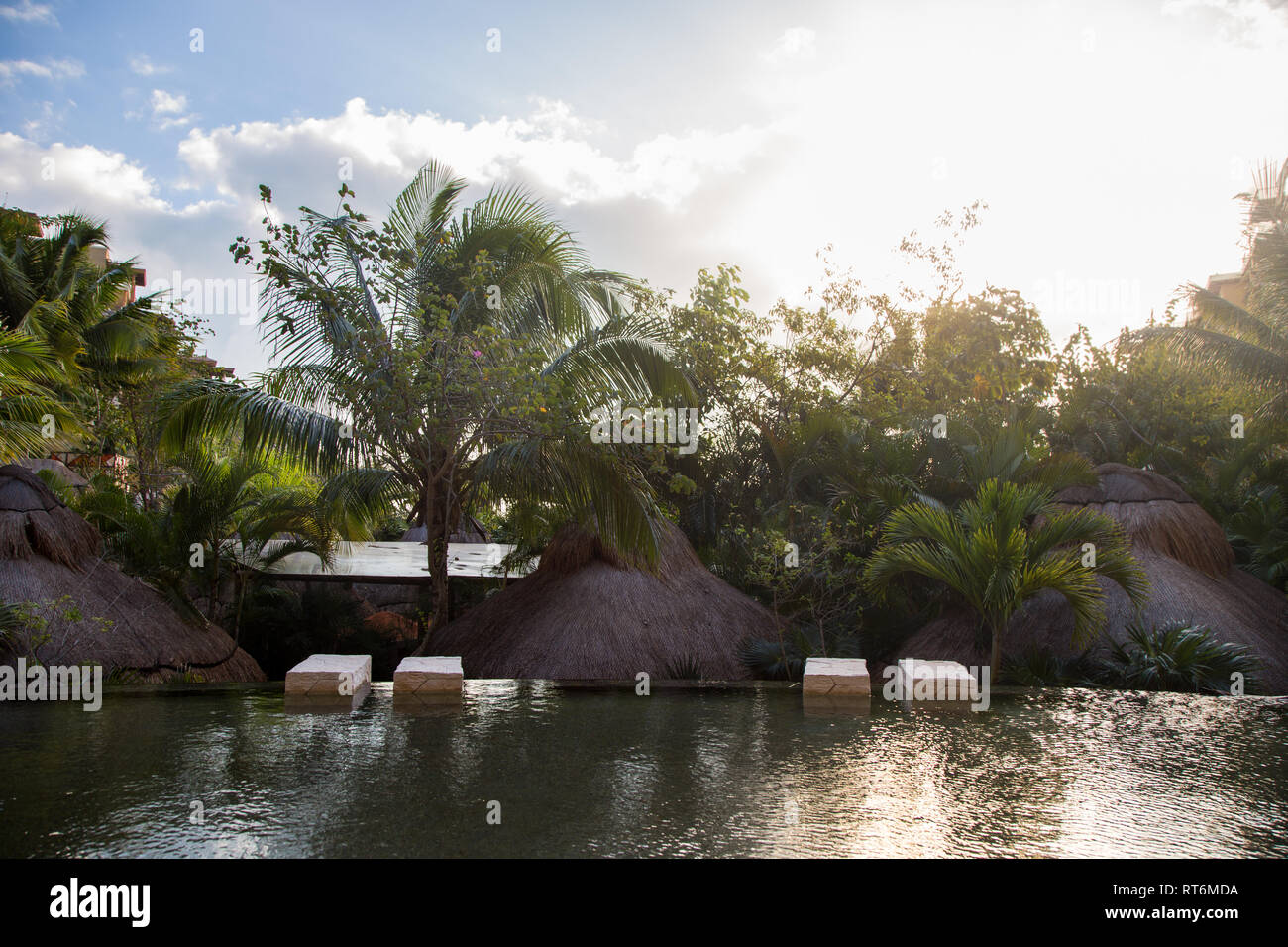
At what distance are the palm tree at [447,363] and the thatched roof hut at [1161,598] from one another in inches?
156

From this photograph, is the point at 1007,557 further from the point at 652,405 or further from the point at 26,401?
the point at 26,401

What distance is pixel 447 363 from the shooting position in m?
9.55

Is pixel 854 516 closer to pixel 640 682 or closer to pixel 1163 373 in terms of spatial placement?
pixel 640 682

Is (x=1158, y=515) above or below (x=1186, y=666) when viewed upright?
above

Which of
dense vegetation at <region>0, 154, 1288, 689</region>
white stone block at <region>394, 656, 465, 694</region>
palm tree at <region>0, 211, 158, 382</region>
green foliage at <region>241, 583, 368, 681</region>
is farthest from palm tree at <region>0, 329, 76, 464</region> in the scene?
white stone block at <region>394, 656, 465, 694</region>

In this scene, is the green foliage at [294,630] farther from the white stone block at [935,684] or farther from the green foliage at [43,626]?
the white stone block at [935,684]

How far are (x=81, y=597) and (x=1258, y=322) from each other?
57.5ft

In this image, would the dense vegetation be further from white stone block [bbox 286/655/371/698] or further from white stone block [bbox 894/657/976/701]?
white stone block [bbox 286/655/371/698]

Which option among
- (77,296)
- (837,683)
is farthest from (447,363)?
(77,296)

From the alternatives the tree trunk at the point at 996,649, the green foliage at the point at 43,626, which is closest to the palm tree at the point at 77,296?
the green foliage at the point at 43,626

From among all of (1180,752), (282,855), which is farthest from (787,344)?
(282,855)

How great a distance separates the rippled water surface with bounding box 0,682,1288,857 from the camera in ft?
12.1

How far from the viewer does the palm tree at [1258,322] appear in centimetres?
1457
